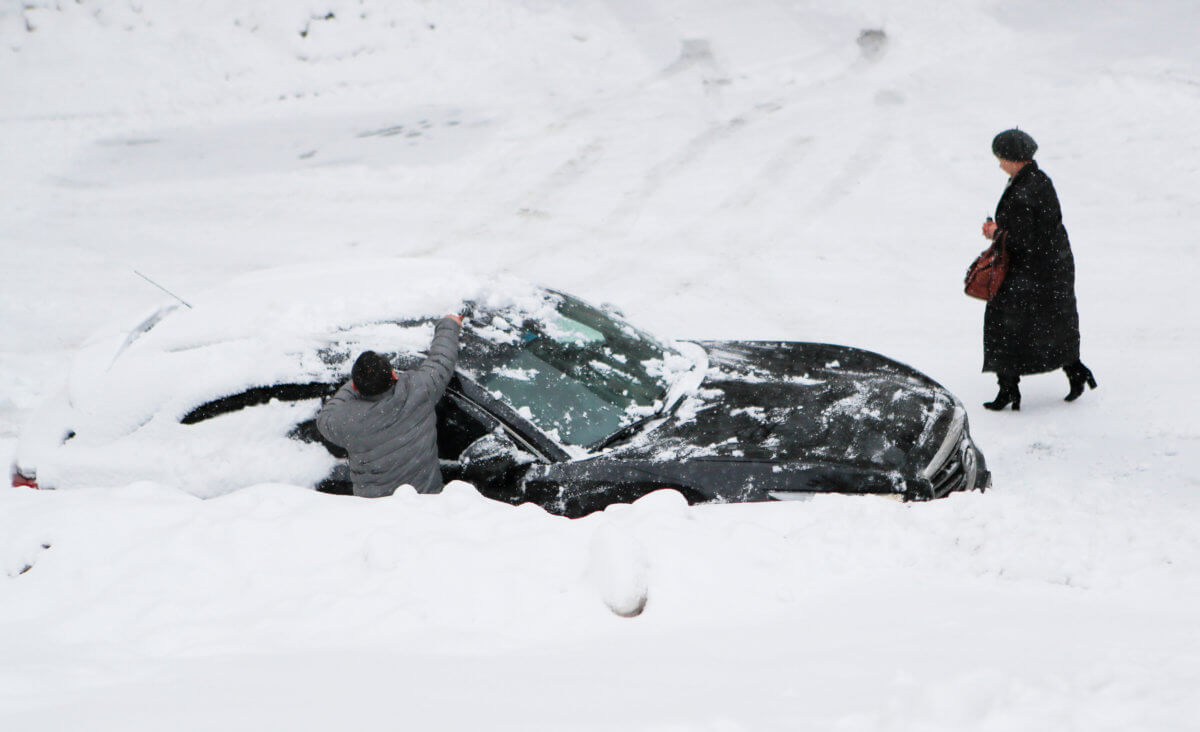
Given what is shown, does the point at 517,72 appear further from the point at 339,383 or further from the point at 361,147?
the point at 339,383

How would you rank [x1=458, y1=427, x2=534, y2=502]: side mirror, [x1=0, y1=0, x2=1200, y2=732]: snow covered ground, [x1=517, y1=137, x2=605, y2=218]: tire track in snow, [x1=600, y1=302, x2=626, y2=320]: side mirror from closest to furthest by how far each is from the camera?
1. [x1=0, y1=0, x2=1200, y2=732]: snow covered ground
2. [x1=458, y1=427, x2=534, y2=502]: side mirror
3. [x1=600, y1=302, x2=626, y2=320]: side mirror
4. [x1=517, y1=137, x2=605, y2=218]: tire track in snow

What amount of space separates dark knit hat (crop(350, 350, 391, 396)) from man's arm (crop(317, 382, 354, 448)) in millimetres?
152

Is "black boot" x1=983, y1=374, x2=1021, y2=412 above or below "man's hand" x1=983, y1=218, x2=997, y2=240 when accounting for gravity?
below

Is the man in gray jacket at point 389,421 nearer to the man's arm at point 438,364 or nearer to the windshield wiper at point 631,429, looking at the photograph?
the man's arm at point 438,364

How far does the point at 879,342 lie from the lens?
6.67 meters

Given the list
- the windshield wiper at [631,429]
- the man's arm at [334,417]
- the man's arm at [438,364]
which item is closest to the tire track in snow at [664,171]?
the windshield wiper at [631,429]

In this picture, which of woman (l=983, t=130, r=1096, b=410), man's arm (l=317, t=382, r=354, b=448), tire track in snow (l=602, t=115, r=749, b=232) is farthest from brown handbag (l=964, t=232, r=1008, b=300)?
→ tire track in snow (l=602, t=115, r=749, b=232)

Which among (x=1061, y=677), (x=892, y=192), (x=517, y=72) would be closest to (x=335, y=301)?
(x=1061, y=677)

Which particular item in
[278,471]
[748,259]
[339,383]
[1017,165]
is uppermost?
[1017,165]

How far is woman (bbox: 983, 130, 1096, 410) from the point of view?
5.23m

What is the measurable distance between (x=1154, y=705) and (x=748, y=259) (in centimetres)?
603

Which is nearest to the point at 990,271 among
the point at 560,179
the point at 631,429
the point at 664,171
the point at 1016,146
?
the point at 1016,146

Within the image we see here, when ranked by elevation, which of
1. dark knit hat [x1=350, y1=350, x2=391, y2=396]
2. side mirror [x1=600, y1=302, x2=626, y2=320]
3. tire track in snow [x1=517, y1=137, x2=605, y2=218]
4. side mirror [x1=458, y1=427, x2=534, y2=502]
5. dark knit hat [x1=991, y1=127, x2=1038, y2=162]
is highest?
dark knit hat [x1=991, y1=127, x2=1038, y2=162]

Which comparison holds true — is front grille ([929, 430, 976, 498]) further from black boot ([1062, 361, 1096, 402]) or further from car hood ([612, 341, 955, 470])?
black boot ([1062, 361, 1096, 402])
